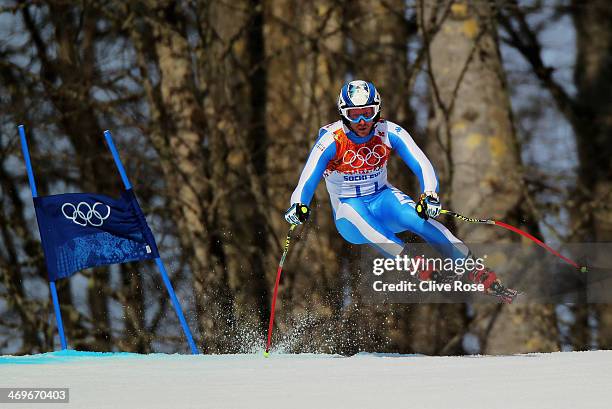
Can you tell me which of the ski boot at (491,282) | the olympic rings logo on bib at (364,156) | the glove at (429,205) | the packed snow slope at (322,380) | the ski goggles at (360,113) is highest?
the ski goggles at (360,113)

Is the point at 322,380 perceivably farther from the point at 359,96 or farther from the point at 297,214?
the point at 359,96

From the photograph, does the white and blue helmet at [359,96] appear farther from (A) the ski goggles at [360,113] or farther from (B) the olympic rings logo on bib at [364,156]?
(B) the olympic rings logo on bib at [364,156]

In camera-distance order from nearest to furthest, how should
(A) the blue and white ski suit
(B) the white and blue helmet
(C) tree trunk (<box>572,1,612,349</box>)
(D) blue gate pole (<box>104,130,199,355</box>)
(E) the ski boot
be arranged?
(B) the white and blue helmet < (A) the blue and white ski suit < (E) the ski boot < (D) blue gate pole (<box>104,130,199,355</box>) < (C) tree trunk (<box>572,1,612,349</box>)

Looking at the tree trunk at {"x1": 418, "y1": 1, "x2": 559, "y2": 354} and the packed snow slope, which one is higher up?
the tree trunk at {"x1": 418, "y1": 1, "x2": 559, "y2": 354}

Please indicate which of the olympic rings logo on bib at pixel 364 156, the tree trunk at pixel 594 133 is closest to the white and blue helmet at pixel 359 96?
the olympic rings logo on bib at pixel 364 156

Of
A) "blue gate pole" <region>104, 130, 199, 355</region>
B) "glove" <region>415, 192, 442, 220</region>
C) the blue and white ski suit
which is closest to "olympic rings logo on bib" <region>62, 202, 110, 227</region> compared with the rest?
"blue gate pole" <region>104, 130, 199, 355</region>

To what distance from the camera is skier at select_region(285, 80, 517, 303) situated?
8.66 meters

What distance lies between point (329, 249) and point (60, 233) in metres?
4.96

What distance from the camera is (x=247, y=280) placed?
14.5 metres

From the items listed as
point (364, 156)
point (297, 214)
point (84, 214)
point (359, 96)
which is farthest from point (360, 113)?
point (84, 214)

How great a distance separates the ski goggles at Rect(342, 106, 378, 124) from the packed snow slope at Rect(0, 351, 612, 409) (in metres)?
1.74

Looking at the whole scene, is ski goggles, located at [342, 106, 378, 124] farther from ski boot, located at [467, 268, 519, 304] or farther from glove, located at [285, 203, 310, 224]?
ski boot, located at [467, 268, 519, 304]

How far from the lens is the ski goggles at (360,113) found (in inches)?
338

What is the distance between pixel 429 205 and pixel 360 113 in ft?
2.65
